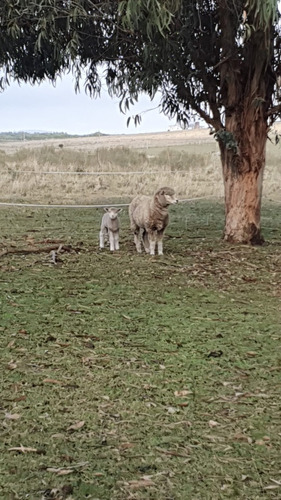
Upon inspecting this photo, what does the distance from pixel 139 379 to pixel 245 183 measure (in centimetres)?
609

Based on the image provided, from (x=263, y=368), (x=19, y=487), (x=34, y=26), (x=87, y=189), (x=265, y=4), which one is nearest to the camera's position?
(x=19, y=487)

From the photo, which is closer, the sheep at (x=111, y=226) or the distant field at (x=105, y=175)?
the sheep at (x=111, y=226)

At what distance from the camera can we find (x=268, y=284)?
24.4 ft

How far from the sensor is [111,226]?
8664 mm

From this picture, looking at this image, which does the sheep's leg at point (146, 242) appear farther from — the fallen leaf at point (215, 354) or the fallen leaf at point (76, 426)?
the fallen leaf at point (76, 426)

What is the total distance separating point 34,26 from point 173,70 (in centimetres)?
206

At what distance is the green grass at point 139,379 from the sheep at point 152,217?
1.45 ft

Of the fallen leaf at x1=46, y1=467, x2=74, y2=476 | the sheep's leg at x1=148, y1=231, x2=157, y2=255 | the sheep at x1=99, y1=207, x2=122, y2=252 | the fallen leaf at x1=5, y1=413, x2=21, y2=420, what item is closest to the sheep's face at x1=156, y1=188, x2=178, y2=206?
the sheep's leg at x1=148, y1=231, x2=157, y2=255

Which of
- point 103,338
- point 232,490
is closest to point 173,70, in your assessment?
point 103,338

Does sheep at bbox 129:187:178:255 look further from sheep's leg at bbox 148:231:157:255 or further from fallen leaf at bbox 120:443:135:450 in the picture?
fallen leaf at bbox 120:443:135:450

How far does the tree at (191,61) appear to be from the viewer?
8180 millimetres

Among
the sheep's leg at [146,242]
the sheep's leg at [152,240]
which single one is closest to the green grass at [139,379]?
the sheep's leg at [152,240]

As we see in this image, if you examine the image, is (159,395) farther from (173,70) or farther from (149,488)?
(173,70)

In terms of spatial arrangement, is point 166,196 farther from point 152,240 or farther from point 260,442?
point 260,442
